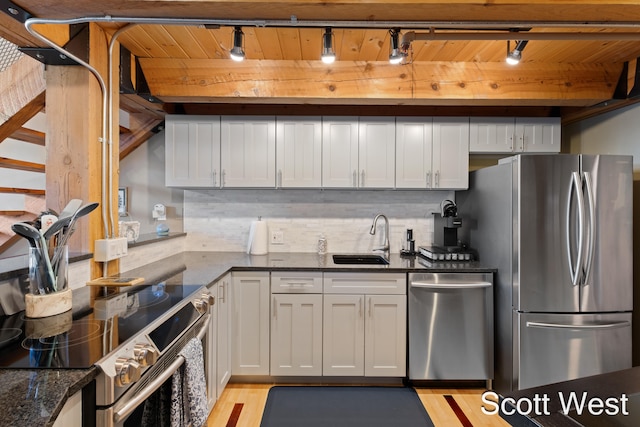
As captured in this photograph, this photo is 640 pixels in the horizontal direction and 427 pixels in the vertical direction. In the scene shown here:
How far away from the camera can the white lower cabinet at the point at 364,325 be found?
2.51 meters

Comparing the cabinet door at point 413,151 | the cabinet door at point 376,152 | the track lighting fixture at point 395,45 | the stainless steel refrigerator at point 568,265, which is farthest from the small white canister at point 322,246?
the track lighting fixture at point 395,45

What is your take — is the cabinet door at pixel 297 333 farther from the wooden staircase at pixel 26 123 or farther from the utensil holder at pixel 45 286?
the wooden staircase at pixel 26 123

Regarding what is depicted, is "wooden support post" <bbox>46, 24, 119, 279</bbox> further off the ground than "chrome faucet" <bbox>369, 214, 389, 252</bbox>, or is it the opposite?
"wooden support post" <bbox>46, 24, 119, 279</bbox>

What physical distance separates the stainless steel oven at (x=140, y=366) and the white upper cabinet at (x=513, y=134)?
257 cm

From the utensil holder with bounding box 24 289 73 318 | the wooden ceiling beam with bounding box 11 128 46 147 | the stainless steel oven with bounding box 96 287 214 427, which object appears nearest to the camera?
the stainless steel oven with bounding box 96 287 214 427

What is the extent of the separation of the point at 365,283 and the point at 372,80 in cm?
147

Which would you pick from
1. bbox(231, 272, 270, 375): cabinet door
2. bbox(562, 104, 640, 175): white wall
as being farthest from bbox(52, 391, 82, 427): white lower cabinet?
bbox(562, 104, 640, 175): white wall

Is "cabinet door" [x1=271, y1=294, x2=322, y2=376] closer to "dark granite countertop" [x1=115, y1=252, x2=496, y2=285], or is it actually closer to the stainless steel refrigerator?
"dark granite countertop" [x1=115, y1=252, x2=496, y2=285]

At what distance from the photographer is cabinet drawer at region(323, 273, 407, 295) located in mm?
2502

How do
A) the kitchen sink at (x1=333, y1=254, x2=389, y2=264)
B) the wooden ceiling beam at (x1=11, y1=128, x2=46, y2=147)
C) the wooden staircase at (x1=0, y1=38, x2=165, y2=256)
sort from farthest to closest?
the kitchen sink at (x1=333, y1=254, x2=389, y2=264)
the wooden ceiling beam at (x1=11, y1=128, x2=46, y2=147)
the wooden staircase at (x1=0, y1=38, x2=165, y2=256)

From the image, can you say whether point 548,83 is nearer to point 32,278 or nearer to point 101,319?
point 101,319

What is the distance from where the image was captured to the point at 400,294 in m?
2.50

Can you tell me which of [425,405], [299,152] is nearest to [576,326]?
[425,405]

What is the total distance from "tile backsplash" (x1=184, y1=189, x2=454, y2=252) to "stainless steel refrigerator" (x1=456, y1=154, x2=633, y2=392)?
101 cm
